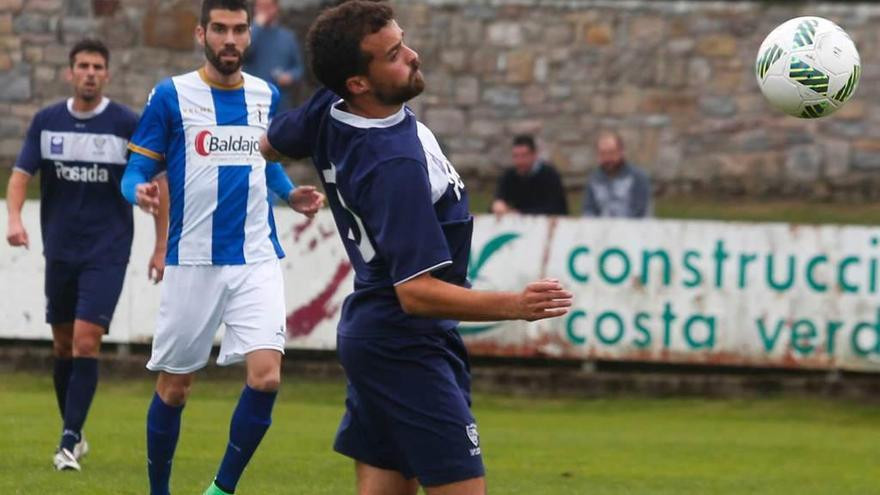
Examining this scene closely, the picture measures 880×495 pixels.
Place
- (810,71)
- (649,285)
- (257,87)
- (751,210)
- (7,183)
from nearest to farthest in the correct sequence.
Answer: (810,71) < (257,87) < (649,285) < (751,210) < (7,183)

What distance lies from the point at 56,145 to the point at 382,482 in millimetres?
4928

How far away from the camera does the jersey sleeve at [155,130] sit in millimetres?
8922

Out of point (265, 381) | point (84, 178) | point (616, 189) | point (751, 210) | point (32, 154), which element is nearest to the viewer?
point (265, 381)

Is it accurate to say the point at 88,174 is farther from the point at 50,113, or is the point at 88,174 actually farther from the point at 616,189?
the point at 616,189

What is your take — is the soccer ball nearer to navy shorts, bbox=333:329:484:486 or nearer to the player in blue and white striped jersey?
the player in blue and white striped jersey

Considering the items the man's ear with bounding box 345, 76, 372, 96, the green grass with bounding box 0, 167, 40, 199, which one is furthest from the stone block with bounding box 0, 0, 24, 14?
the man's ear with bounding box 345, 76, 372, 96

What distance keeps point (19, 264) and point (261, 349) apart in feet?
23.2

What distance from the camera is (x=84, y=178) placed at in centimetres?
1063

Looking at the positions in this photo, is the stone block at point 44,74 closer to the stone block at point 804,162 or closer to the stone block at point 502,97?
the stone block at point 502,97

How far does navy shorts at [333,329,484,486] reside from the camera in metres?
6.08

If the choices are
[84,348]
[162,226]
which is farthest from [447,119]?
[162,226]

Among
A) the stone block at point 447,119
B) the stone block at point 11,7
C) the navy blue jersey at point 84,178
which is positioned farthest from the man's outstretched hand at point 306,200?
the stone block at point 11,7

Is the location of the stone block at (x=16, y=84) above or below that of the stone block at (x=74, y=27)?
below

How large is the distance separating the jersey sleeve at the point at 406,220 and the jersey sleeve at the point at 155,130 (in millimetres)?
3225
